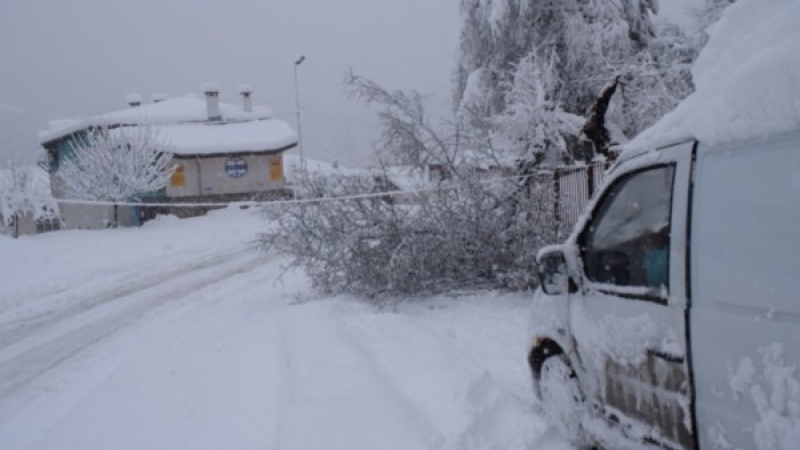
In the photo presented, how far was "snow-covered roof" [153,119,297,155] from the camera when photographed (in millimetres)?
29719

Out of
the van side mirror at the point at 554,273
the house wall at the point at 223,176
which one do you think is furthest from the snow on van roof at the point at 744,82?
the house wall at the point at 223,176

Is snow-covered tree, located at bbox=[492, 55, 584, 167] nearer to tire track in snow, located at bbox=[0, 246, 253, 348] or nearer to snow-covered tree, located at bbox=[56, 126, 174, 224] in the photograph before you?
tire track in snow, located at bbox=[0, 246, 253, 348]

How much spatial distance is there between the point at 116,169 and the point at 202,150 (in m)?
6.16

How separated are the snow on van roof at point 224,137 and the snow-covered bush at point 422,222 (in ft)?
75.7

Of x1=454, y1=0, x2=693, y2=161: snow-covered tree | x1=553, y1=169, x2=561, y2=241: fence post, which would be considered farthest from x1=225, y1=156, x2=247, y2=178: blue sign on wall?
x1=553, y1=169, x2=561, y2=241: fence post

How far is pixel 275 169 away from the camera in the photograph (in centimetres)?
3212

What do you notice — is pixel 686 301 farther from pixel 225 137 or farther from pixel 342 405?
pixel 225 137

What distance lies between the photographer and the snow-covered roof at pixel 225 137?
29719mm

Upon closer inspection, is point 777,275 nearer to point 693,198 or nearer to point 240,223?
point 693,198

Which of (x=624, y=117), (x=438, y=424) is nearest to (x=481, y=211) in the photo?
(x=438, y=424)

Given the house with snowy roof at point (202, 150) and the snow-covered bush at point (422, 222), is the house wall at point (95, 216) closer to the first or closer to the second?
the house with snowy roof at point (202, 150)

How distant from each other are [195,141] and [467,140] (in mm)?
25572

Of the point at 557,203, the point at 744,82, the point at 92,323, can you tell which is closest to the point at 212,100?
the point at 92,323

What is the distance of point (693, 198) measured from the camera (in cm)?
236
